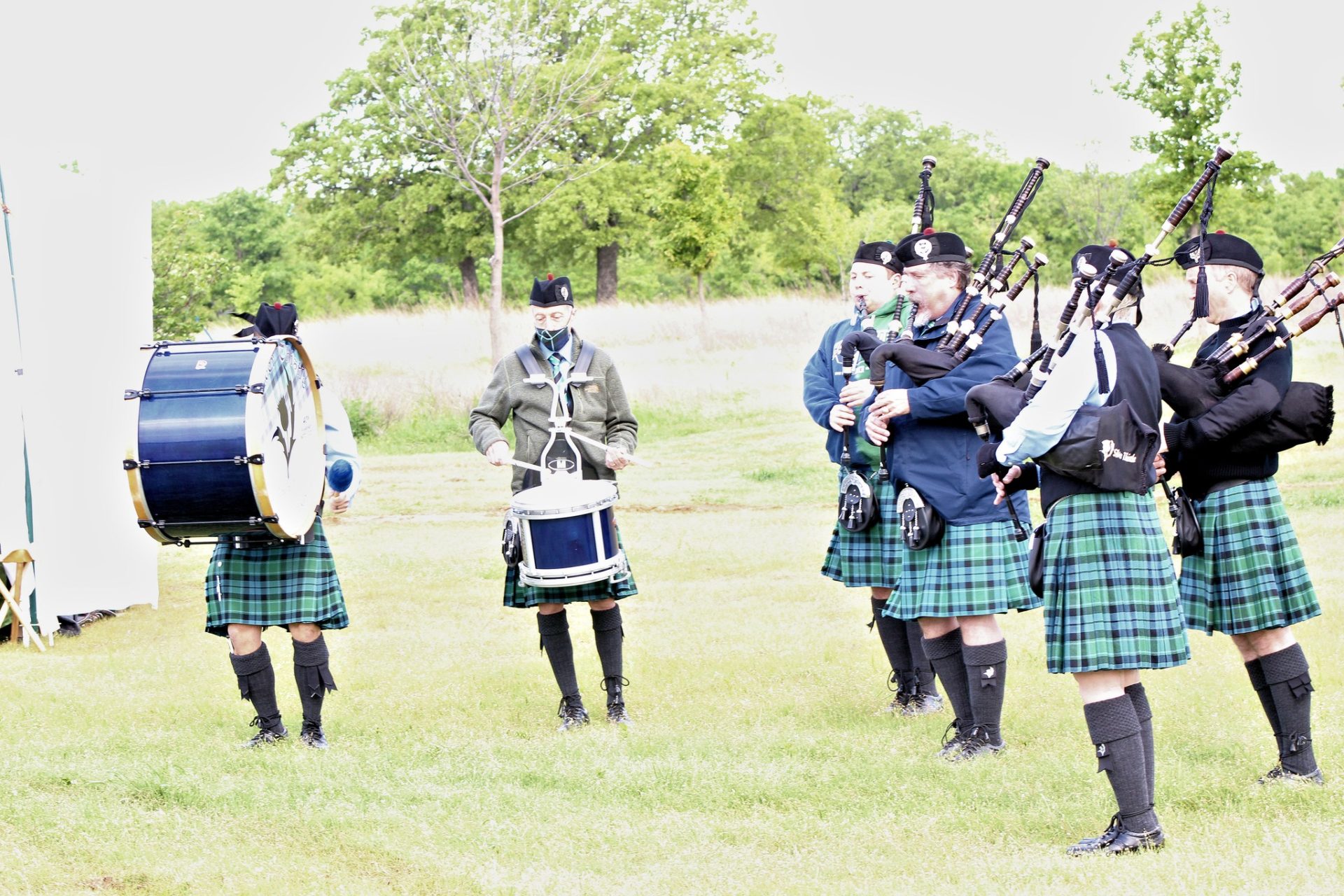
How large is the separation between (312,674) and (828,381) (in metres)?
2.24

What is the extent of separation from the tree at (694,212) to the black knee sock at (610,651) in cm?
1532

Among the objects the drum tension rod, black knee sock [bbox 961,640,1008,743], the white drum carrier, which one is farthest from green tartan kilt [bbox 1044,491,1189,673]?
the drum tension rod

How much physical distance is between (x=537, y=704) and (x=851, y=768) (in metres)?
1.67

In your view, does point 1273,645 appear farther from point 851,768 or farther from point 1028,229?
point 1028,229

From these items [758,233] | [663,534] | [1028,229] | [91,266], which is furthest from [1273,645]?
[758,233]

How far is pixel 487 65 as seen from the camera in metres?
19.4

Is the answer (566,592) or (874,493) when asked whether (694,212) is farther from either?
(566,592)

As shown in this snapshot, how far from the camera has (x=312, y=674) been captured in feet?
17.6

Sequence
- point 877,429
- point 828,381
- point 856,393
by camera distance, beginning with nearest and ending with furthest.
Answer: point 877,429 < point 856,393 < point 828,381

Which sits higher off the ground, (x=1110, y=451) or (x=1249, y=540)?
(x=1110, y=451)

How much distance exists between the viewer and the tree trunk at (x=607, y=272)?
32.5m

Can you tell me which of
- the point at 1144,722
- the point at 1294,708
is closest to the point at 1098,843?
the point at 1144,722

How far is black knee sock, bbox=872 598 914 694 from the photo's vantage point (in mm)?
5805

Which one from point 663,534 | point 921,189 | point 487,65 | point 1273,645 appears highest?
point 487,65
